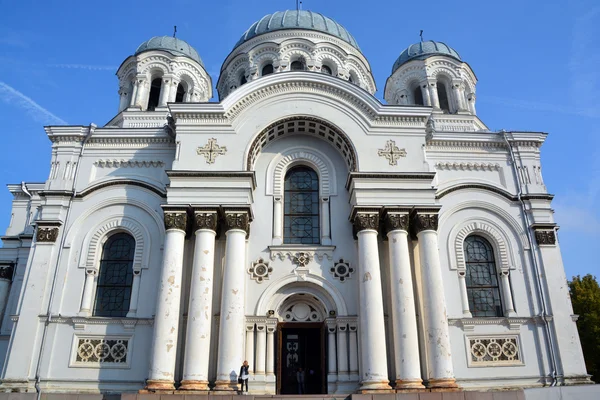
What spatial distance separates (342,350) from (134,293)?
21.2ft

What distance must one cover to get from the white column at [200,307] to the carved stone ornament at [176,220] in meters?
0.35

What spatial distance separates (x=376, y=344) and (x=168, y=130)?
9585 mm

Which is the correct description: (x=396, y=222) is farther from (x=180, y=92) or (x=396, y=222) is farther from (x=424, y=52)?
(x=180, y=92)

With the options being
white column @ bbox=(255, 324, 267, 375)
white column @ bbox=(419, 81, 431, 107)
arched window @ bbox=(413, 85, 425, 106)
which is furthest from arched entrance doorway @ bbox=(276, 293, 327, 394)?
arched window @ bbox=(413, 85, 425, 106)

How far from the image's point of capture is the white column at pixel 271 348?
14773mm

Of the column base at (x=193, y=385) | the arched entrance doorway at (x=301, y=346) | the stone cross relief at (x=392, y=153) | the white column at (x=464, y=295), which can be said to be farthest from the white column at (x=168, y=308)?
the white column at (x=464, y=295)

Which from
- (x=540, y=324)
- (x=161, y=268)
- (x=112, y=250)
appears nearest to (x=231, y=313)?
(x=161, y=268)

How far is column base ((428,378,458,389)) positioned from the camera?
13550 mm

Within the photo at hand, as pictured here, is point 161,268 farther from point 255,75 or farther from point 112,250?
point 255,75

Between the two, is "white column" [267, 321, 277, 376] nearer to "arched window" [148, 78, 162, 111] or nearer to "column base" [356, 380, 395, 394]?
"column base" [356, 380, 395, 394]

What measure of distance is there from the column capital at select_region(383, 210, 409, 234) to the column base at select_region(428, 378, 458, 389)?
4.36 m

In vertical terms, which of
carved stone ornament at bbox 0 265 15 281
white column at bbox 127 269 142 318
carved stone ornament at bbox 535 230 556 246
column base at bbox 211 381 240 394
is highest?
carved stone ornament at bbox 535 230 556 246

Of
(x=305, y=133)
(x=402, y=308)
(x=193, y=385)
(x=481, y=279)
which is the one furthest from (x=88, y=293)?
(x=481, y=279)

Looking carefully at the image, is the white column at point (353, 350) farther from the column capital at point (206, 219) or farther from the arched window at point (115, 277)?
the arched window at point (115, 277)
